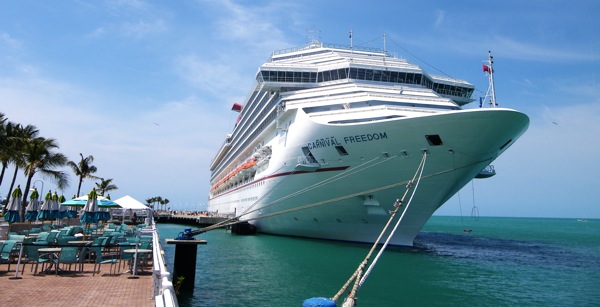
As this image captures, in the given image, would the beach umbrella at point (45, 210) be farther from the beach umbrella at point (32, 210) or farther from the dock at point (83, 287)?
the dock at point (83, 287)

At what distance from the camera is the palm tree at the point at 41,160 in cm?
3216

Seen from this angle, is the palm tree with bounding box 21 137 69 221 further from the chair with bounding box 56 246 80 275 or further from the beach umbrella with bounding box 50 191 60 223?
the chair with bounding box 56 246 80 275

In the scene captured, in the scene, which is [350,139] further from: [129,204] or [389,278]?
[129,204]

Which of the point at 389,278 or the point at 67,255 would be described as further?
the point at 389,278

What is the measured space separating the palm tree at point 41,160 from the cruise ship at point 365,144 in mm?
16199

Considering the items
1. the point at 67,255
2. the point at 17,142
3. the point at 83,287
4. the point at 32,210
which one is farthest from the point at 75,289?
the point at 17,142

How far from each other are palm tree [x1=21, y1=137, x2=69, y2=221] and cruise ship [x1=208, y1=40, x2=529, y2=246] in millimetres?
16199

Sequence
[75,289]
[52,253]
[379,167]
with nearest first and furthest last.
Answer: [75,289] → [52,253] → [379,167]

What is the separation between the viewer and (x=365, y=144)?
65.3 feet

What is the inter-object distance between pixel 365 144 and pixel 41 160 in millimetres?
27276

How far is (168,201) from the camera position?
139m

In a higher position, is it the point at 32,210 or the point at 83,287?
the point at 32,210

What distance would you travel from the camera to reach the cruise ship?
729 inches

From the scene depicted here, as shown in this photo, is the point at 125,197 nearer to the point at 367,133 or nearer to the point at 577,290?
the point at 367,133
